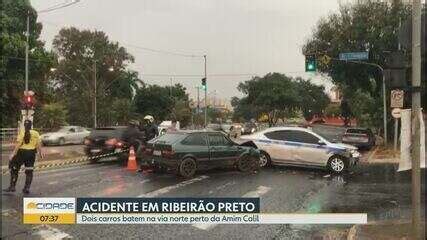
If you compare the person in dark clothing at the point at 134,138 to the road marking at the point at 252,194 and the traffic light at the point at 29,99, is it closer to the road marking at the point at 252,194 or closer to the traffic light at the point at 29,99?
the traffic light at the point at 29,99

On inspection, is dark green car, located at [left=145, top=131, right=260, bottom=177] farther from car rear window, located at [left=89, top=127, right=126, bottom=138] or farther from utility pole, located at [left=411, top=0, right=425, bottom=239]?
utility pole, located at [left=411, top=0, right=425, bottom=239]

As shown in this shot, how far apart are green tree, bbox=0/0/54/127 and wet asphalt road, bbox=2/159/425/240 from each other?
220 cm

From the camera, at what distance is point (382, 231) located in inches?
351

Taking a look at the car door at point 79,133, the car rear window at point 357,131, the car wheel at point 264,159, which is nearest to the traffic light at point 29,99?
the car door at point 79,133

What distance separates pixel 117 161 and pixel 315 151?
5.67 metres

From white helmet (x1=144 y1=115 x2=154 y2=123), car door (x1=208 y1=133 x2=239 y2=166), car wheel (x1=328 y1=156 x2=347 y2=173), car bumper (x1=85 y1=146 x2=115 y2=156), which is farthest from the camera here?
car bumper (x1=85 y1=146 x2=115 y2=156)

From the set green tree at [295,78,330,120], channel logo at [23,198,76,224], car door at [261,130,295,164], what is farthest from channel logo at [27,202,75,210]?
car door at [261,130,295,164]

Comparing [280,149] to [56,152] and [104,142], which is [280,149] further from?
[56,152]

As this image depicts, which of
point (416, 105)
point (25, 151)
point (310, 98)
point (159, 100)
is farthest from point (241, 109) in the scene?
point (25, 151)

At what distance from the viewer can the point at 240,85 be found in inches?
403

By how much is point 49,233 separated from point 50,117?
7168 mm

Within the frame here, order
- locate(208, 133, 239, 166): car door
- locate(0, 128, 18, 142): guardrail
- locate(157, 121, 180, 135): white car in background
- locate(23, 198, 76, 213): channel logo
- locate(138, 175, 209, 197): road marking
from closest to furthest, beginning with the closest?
locate(23, 198, 76, 213): channel logo → locate(138, 175, 209, 197): road marking → locate(157, 121, 180, 135): white car in background → locate(208, 133, 239, 166): car door → locate(0, 128, 18, 142): guardrail

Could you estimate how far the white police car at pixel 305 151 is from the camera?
15.7 m

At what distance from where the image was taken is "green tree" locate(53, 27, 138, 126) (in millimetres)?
9656
